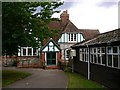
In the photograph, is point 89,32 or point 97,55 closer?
point 97,55

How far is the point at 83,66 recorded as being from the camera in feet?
88.9

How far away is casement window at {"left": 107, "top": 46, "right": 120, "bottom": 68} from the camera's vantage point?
16453 mm

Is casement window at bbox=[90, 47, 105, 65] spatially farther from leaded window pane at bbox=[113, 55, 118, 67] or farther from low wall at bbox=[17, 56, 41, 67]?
low wall at bbox=[17, 56, 41, 67]

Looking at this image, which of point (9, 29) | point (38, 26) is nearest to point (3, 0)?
point (9, 29)

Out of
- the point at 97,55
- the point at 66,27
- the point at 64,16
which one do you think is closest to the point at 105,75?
the point at 97,55

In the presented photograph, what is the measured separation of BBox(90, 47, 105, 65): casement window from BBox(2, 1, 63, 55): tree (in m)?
5.09

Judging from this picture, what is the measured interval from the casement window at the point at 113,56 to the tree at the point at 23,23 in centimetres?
801

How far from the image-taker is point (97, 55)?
21078mm

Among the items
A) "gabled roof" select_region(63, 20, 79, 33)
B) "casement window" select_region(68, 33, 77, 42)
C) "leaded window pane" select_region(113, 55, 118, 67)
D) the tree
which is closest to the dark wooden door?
"casement window" select_region(68, 33, 77, 42)

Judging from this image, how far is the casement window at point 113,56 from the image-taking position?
16453mm

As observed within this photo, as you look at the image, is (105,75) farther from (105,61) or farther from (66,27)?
(66,27)

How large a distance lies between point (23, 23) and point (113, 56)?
939 cm

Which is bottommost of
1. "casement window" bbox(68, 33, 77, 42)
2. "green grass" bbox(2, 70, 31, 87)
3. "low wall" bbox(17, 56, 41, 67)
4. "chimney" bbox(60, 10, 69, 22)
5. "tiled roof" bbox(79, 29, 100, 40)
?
"green grass" bbox(2, 70, 31, 87)

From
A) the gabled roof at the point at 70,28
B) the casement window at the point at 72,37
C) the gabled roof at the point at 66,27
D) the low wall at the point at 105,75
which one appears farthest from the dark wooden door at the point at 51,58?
the low wall at the point at 105,75
